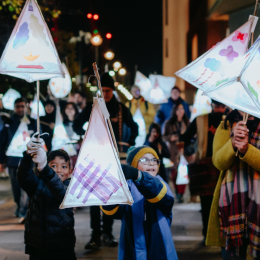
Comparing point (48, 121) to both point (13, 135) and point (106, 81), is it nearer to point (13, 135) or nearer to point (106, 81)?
point (13, 135)

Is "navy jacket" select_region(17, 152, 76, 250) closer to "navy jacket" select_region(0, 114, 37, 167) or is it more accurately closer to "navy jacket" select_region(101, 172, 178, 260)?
"navy jacket" select_region(101, 172, 178, 260)

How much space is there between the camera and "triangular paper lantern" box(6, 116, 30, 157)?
618 centimetres

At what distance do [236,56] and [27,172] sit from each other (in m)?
2.08

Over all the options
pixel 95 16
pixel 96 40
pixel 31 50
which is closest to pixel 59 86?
pixel 96 40

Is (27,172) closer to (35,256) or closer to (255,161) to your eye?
(35,256)

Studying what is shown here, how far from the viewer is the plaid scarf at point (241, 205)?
9.95 feet

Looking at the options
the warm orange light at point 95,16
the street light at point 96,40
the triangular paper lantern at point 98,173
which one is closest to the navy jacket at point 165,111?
the street light at point 96,40

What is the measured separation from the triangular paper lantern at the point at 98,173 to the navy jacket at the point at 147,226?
0.33m

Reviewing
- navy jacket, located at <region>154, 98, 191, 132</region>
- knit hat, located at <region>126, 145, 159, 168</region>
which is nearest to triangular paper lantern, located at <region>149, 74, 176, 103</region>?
navy jacket, located at <region>154, 98, 191, 132</region>

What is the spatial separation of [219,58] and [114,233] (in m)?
3.37

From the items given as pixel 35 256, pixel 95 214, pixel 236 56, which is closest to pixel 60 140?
pixel 95 214

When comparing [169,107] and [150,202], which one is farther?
[169,107]

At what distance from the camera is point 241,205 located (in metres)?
3.11

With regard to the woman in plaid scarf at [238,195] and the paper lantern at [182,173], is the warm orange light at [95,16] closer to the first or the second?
the paper lantern at [182,173]
